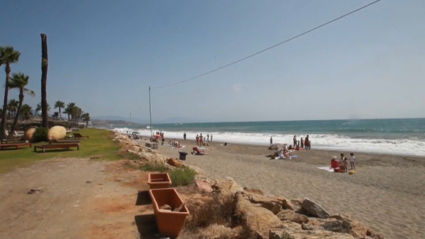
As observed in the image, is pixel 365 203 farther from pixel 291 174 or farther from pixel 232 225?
pixel 232 225

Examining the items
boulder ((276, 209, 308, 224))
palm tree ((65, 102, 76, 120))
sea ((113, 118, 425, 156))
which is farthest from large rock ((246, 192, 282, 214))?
palm tree ((65, 102, 76, 120))

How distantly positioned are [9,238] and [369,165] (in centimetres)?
1996

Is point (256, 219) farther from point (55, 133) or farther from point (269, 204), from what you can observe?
point (55, 133)

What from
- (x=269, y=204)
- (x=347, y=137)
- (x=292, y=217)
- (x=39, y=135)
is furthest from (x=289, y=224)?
(x=347, y=137)

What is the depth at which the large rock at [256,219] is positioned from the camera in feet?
13.4

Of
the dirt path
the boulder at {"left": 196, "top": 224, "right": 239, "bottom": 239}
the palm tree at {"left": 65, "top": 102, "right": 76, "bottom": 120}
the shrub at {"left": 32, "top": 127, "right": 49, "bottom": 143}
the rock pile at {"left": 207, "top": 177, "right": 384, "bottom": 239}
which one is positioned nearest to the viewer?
the rock pile at {"left": 207, "top": 177, "right": 384, "bottom": 239}

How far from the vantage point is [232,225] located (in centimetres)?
459

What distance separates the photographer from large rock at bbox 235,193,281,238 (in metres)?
4.07

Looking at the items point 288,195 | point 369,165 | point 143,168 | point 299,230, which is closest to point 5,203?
point 143,168

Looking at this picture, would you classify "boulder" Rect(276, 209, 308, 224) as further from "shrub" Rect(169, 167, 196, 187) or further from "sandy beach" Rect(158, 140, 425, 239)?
"sandy beach" Rect(158, 140, 425, 239)

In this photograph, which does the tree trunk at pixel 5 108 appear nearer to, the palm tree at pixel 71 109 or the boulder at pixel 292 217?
the boulder at pixel 292 217

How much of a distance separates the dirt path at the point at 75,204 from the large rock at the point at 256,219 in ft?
5.00

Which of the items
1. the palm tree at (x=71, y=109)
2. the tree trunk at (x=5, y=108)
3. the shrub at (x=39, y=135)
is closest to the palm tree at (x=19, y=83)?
the tree trunk at (x=5, y=108)

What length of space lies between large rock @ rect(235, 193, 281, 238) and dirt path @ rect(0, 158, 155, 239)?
1.52 metres
